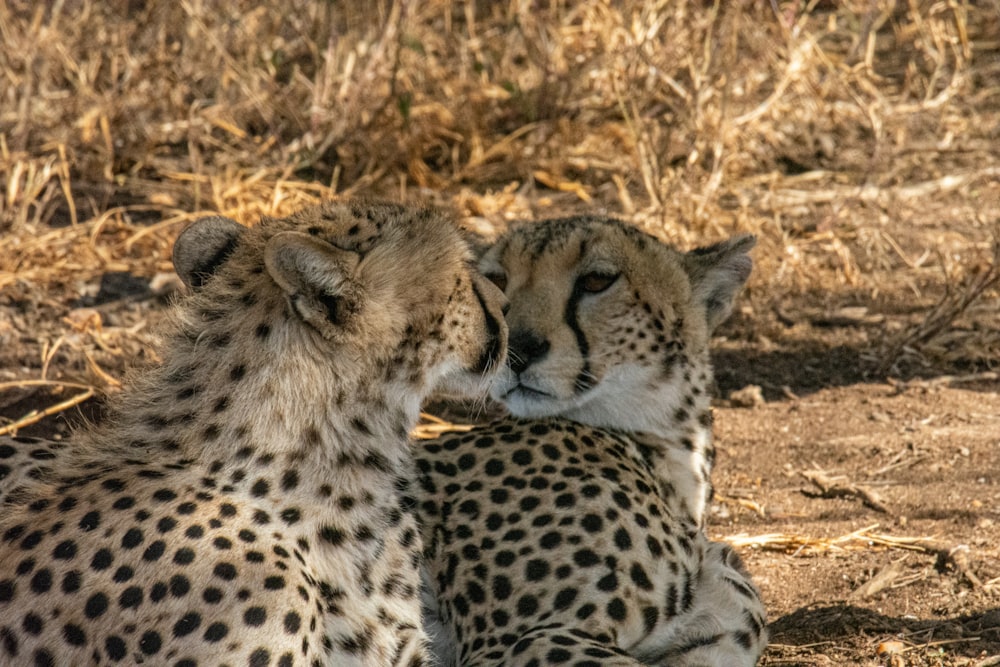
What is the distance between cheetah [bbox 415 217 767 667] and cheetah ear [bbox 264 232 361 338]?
642 millimetres

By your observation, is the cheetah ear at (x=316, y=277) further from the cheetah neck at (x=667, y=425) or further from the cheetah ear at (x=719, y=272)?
the cheetah ear at (x=719, y=272)

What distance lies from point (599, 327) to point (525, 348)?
0.65 ft

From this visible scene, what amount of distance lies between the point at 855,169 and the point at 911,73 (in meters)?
0.65

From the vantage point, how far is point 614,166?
5.50 m

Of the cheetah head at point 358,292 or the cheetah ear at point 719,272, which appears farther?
the cheetah ear at point 719,272

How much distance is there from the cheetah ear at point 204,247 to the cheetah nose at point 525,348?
68cm

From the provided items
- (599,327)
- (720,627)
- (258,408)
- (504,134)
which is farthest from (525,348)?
(504,134)

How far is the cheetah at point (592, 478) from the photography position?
2678 millimetres

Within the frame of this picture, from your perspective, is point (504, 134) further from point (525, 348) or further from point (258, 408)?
point (258, 408)

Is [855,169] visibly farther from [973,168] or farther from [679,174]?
[679,174]

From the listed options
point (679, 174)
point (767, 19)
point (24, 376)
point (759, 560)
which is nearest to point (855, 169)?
point (767, 19)

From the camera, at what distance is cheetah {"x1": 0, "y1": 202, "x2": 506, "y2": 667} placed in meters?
2.15

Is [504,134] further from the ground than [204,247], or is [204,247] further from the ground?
[204,247]

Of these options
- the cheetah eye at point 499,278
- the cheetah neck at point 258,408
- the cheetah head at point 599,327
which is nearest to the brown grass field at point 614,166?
the cheetah head at point 599,327
